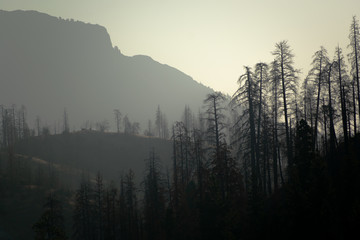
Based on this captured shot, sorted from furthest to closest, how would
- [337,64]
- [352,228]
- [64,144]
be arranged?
1. [64,144]
2. [337,64]
3. [352,228]

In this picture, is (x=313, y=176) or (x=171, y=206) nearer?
(x=313, y=176)

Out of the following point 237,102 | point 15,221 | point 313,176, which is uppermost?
point 237,102

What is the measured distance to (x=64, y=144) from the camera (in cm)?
10988

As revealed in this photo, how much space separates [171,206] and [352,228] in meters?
22.7

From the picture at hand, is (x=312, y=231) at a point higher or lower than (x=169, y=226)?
higher

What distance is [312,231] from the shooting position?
22.3 m

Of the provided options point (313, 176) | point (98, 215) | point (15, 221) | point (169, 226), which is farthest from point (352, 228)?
point (15, 221)

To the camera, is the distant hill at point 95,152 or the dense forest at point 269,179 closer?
the dense forest at point 269,179

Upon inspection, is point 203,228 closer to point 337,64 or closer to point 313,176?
point 313,176

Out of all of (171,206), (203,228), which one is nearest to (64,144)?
(171,206)

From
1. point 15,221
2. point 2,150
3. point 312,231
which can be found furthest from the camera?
point 2,150

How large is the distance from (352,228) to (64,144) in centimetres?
10319

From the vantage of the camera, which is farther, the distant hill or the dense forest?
the distant hill

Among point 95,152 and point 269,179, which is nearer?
point 269,179
